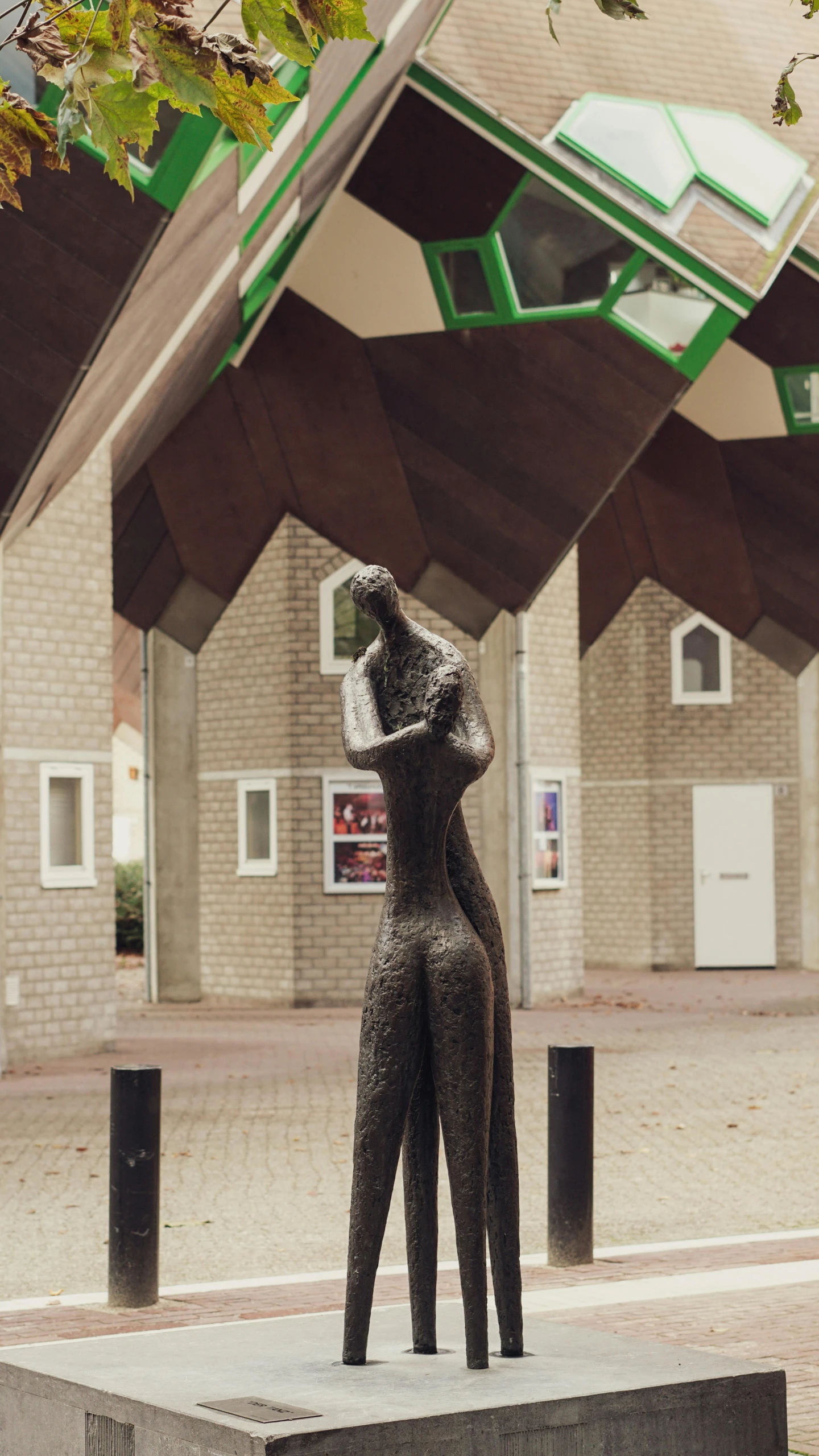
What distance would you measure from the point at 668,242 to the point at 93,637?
6703 mm

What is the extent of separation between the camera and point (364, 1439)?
4188 mm

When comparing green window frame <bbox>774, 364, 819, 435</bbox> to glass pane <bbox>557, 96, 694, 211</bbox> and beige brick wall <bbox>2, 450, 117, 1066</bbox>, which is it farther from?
beige brick wall <bbox>2, 450, 117, 1066</bbox>

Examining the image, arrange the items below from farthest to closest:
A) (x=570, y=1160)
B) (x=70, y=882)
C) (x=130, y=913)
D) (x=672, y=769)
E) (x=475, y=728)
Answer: (x=130, y=913) < (x=672, y=769) < (x=70, y=882) < (x=570, y=1160) < (x=475, y=728)

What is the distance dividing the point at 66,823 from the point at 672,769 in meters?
11.7

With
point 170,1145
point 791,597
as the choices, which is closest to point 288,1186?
point 170,1145

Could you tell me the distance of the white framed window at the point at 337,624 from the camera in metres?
20.4

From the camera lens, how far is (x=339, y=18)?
3.88m

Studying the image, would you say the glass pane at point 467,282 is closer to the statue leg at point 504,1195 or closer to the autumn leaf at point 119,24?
the statue leg at point 504,1195

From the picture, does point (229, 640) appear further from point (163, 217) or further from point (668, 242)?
point (163, 217)

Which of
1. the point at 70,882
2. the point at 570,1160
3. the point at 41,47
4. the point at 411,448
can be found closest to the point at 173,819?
the point at 411,448

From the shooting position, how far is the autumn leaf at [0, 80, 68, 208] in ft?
13.8

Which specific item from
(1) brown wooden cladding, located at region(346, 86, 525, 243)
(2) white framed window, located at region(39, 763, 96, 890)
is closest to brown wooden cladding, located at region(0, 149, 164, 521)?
(2) white framed window, located at region(39, 763, 96, 890)

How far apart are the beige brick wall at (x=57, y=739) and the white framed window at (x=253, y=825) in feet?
14.6

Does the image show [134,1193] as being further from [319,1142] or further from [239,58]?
[239,58]
